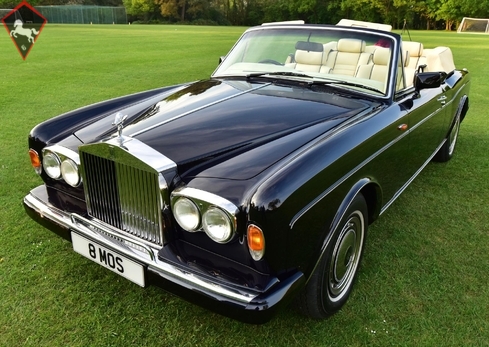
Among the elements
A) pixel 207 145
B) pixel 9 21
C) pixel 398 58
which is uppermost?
pixel 398 58

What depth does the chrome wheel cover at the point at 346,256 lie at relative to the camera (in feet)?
7.91

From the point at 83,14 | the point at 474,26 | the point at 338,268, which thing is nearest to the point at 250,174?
the point at 338,268

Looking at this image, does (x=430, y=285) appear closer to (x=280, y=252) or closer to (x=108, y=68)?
(x=280, y=252)

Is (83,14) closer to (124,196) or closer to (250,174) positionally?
(124,196)

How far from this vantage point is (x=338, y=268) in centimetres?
246

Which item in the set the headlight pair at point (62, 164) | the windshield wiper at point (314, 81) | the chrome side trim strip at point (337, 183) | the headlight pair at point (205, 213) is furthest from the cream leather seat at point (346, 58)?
the headlight pair at point (62, 164)

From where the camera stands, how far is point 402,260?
3.09 metres

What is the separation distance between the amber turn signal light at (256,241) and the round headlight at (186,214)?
0.87ft

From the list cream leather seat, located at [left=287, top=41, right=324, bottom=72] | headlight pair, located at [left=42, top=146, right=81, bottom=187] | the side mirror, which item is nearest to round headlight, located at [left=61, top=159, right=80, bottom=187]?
headlight pair, located at [left=42, top=146, right=81, bottom=187]

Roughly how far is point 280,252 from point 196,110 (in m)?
1.31

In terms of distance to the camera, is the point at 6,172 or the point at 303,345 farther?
the point at 6,172

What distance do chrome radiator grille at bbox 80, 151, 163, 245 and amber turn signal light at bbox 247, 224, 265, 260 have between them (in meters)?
0.49

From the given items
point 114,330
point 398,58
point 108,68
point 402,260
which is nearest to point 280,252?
point 114,330

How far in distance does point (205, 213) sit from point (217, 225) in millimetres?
78
